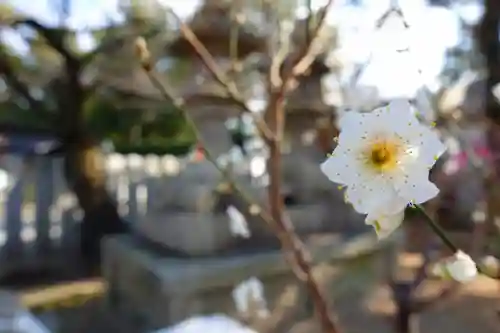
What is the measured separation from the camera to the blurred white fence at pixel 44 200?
3956 mm

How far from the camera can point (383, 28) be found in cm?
72

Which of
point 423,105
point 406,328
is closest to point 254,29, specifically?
point 406,328

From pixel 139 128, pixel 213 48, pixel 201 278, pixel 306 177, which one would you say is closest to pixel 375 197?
pixel 201 278

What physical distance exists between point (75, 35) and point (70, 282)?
153 centimetres

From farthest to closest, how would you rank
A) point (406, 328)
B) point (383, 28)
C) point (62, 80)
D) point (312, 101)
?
point (62, 80), point (312, 101), point (406, 328), point (383, 28)

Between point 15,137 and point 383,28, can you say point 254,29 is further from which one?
point 15,137

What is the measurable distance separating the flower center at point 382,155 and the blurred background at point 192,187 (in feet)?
1.16

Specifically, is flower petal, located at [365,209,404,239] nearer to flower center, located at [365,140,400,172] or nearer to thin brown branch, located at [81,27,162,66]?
flower center, located at [365,140,400,172]

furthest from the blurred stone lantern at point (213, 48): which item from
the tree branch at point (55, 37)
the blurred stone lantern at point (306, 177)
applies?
the tree branch at point (55, 37)

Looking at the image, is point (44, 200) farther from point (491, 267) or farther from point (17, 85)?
point (491, 267)

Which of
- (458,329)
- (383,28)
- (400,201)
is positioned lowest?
(458,329)

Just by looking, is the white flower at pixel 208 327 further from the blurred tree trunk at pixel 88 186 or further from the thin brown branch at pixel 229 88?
the blurred tree trunk at pixel 88 186

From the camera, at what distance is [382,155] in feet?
1.38

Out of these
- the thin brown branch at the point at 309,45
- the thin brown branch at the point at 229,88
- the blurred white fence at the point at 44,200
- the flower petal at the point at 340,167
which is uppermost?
the thin brown branch at the point at 309,45
